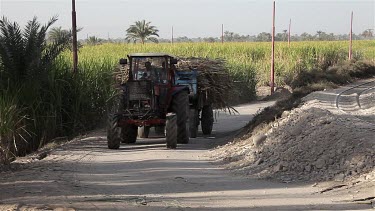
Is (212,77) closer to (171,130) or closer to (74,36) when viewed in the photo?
(171,130)

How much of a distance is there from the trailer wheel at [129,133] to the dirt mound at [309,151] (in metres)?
2.73

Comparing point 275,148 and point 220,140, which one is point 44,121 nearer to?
point 220,140

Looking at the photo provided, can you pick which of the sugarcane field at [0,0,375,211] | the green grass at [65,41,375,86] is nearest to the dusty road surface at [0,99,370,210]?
the sugarcane field at [0,0,375,211]

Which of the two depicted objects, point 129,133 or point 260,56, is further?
point 260,56

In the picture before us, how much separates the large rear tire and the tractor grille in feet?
2.21

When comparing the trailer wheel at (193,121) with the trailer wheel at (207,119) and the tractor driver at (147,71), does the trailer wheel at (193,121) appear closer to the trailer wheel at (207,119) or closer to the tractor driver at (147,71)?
the trailer wheel at (207,119)

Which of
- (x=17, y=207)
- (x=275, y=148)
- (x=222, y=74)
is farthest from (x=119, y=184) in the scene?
(x=222, y=74)

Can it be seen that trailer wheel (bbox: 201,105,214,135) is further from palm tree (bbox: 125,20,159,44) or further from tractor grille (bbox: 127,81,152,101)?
palm tree (bbox: 125,20,159,44)

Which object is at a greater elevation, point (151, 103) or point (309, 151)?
point (151, 103)

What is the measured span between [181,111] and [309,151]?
428 centimetres

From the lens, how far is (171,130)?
12.3m

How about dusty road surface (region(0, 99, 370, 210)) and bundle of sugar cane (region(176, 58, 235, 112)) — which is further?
bundle of sugar cane (region(176, 58, 235, 112))

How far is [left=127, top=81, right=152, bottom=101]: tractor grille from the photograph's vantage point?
12797mm

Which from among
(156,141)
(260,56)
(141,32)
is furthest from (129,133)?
(141,32)
